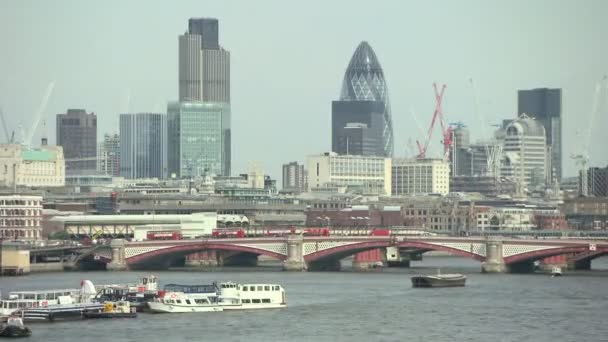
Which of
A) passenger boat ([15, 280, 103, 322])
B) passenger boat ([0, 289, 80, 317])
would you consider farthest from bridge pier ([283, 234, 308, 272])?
passenger boat ([0, 289, 80, 317])

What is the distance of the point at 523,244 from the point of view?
174m

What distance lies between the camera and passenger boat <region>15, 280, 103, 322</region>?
404 feet

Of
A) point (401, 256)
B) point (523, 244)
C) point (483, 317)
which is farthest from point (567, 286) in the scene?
point (401, 256)

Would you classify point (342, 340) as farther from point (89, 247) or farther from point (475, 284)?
point (89, 247)

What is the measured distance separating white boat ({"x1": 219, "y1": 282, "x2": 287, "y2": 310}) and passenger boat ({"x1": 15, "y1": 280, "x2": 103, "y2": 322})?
996 cm

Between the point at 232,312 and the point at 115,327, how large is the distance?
13.3 meters

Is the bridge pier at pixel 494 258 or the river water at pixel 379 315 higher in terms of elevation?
the bridge pier at pixel 494 258

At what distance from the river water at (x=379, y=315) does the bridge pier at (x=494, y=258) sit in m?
5.43

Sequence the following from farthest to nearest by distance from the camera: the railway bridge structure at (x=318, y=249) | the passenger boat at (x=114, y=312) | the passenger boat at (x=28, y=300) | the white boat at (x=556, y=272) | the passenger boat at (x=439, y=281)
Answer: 1. the railway bridge structure at (x=318, y=249)
2. the white boat at (x=556, y=272)
3. the passenger boat at (x=439, y=281)
4. the passenger boat at (x=114, y=312)
5. the passenger boat at (x=28, y=300)

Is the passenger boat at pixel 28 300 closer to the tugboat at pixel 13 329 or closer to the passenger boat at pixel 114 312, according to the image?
the passenger boat at pixel 114 312

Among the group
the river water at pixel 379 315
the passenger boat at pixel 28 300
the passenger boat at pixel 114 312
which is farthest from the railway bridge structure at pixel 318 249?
the passenger boat at pixel 28 300

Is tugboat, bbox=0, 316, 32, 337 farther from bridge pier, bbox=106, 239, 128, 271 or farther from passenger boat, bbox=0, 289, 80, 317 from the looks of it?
bridge pier, bbox=106, 239, 128, 271

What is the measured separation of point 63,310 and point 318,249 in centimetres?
5728

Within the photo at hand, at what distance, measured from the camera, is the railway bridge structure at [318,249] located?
17412cm
